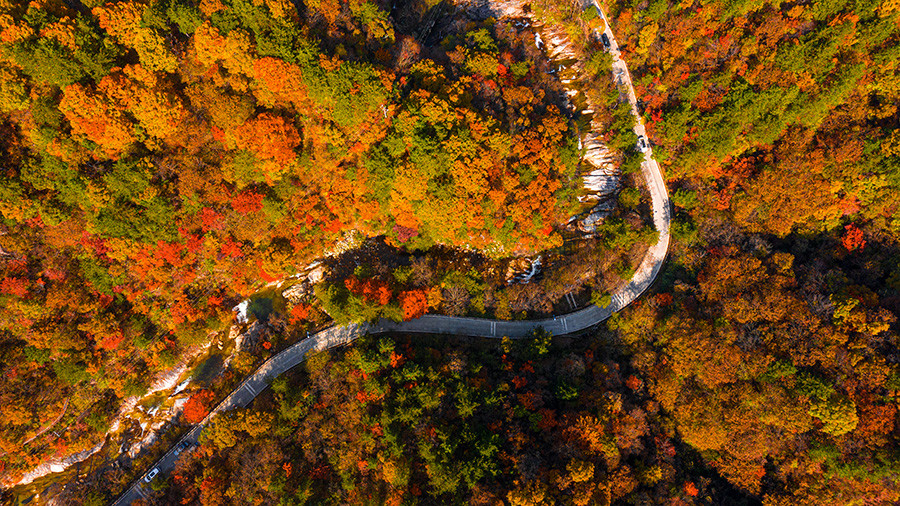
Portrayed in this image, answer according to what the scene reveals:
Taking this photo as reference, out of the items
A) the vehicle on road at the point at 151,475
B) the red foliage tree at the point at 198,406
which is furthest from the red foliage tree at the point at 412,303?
the vehicle on road at the point at 151,475

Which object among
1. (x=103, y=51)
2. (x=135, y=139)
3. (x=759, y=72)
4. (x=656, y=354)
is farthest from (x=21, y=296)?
(x=759, y=72)

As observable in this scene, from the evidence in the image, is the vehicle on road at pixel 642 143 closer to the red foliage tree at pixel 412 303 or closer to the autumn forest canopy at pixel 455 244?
the autumn forest canopy at pixel 455 244

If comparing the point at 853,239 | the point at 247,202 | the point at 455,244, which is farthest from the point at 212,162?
the point at 853,239

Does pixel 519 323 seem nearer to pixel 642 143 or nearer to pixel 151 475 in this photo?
pixel 642 143

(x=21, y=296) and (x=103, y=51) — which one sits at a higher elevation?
(x=103, y=51)

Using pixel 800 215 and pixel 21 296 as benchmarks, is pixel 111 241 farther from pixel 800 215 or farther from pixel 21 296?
pixel 800 215

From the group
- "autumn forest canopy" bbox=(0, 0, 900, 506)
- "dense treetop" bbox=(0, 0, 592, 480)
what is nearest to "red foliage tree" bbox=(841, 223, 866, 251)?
"autumn forest canopy" bbox=(0, 0, 900, 506)

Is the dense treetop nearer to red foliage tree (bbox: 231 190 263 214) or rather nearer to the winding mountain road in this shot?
red foliage tree (bbox: 231 190 263 214)
